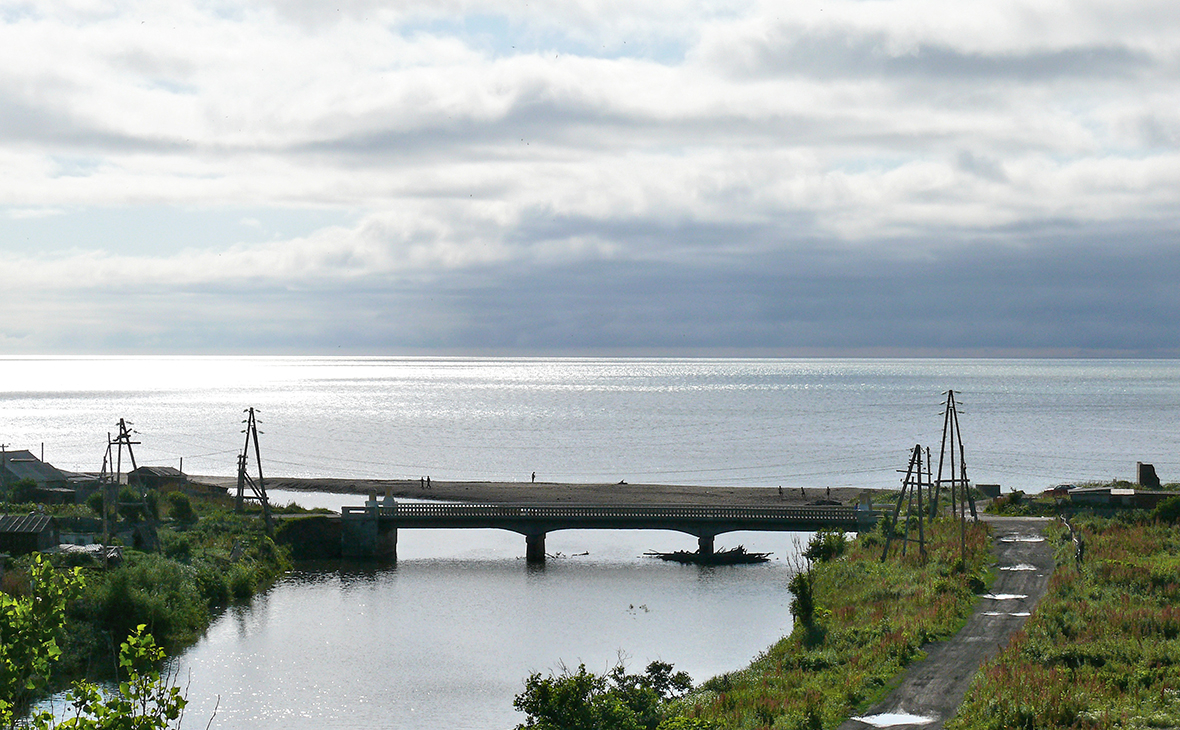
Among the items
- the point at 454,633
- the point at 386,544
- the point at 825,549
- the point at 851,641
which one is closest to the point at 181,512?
the point at 386,544

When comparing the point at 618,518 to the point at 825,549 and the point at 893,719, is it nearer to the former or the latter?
the point at 825,549

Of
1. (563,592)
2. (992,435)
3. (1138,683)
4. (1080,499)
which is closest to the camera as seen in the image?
(1138,683)

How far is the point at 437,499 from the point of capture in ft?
373

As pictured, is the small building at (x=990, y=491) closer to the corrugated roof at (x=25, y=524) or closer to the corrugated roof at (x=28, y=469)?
the corrugated roof at (x=25, y=524)

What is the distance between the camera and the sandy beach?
11094 cm

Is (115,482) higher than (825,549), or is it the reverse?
(115,482)

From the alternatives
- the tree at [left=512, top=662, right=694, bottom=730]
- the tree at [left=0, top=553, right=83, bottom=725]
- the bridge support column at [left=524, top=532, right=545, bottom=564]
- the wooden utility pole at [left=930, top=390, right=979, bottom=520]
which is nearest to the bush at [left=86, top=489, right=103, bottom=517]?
the bridge support column at [left=524, top=532, right=545, bottom=564]

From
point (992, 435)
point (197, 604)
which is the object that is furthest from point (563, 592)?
point (992, 435)

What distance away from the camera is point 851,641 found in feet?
130

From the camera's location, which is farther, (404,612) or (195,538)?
(195,538)

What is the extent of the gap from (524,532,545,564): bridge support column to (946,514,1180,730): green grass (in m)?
36.8

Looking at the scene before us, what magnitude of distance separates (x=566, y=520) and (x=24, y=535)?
33.4 m

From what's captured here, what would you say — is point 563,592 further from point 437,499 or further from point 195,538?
point 437,499

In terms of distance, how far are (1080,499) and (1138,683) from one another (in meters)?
43.6
